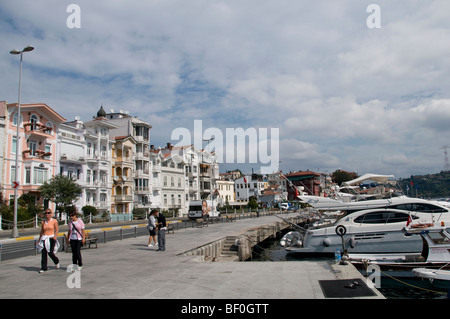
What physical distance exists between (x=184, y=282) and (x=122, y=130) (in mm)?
55473

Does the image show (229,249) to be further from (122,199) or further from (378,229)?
(122,199)

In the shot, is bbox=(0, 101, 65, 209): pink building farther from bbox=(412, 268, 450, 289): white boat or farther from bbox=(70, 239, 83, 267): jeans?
bbox=(412, 268, 450, 289): white boat

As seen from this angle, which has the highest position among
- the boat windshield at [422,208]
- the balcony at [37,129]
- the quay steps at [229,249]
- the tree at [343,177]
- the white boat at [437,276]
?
the balcony at [37,129]

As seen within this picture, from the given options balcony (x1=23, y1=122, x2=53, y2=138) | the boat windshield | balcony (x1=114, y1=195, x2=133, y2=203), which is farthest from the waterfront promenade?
balcony (x1=114, y1=195, x2=133, y2=203)

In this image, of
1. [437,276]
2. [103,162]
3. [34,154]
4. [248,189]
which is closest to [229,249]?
[437,276]

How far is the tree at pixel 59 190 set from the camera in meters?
36.7

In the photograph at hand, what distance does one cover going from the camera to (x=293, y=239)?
22.3 m

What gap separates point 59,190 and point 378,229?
32.9 metres

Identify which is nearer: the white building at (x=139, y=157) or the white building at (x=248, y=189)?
the white building at (x=139, y=157)

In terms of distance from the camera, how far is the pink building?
3700 centimetres

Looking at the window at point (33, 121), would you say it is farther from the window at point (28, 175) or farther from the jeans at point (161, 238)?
the jeans at point (161, 238)

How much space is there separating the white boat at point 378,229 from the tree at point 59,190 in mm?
27923

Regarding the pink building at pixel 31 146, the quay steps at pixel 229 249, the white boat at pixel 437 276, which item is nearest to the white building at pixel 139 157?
the pink building at pixel 31 146
